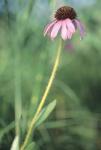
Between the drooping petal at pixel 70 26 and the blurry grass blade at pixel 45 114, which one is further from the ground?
the drooping petal at pixel 70 26

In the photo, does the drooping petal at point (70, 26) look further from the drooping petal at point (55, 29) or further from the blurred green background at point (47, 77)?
the blurred green background at point (47, 77)

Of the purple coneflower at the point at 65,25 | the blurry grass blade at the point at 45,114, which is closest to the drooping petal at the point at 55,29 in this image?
the purple coneflower at the point at 65,25

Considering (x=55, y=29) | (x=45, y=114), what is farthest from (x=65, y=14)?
(x=45, y=114)

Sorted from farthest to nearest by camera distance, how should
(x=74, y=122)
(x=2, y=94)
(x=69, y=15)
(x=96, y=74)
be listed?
(x=96, y=74) → (x=74, y=122) → (x=2, y=94) → (x=69, y=15)

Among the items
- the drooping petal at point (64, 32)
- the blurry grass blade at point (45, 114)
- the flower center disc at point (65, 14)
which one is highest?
the flower center disc at point (65, 14)

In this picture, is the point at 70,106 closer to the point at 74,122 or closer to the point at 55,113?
the point at 55,113

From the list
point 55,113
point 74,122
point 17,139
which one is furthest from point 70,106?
point 17,139
